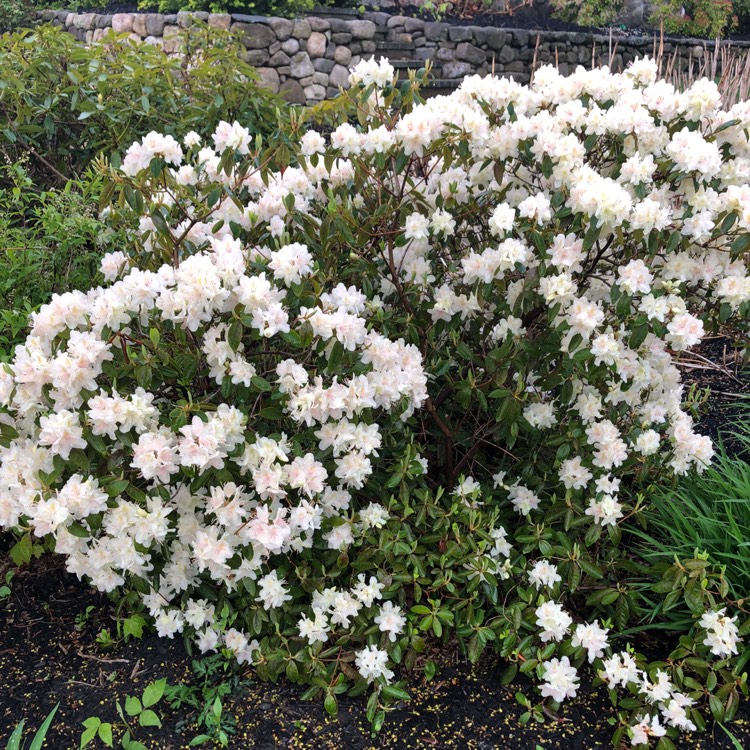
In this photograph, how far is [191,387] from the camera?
220 cm

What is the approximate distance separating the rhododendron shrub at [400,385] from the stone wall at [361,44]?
6627mm

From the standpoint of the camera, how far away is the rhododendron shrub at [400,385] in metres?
1.96

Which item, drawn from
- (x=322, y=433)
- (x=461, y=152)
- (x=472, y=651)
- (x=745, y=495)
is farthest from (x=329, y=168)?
(x=745, y=495)

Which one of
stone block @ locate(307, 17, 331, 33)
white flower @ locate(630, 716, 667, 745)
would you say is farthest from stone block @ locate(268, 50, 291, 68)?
white flower @ locate(630, 716, 667, 745)

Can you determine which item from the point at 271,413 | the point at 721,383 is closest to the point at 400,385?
the point at 271,413

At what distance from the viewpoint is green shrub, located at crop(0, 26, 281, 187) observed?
3.46 meters

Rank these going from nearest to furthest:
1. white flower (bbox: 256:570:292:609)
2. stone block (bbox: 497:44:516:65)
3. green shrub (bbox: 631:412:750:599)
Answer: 1. white flower (bbox: 256:570:292:609)
2. green shrub (bbox: 631:412:750:599)
3. stone block (bbox: 497:44:516:65)

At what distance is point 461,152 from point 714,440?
1.90 metres

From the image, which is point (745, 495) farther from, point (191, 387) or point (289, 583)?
point (191, 387)

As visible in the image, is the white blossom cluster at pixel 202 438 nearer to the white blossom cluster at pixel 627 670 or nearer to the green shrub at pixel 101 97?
the white blossom cluster at pixel 627 670

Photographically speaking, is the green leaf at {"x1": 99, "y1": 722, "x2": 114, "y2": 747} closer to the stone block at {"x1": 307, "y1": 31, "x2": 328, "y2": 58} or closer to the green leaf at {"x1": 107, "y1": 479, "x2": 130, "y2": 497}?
the green leaf at {"x1": 107, "y1": 479, "x2": 130, "y2": 497}

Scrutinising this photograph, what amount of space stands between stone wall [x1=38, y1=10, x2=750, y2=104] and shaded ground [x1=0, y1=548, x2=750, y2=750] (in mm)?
7452

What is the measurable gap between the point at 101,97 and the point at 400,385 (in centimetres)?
222

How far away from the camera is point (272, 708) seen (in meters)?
2.11
